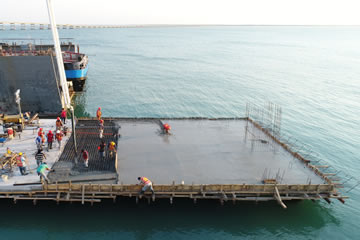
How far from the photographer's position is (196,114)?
139ft

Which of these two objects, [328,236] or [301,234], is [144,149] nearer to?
[301,234]

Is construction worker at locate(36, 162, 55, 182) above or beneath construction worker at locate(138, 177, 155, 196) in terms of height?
above

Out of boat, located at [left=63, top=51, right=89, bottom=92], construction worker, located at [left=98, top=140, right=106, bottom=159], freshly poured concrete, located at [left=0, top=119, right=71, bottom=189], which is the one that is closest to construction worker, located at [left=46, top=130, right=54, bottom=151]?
freshly poured concrete, located at [left=0, top=119, right=71, bottom=189]

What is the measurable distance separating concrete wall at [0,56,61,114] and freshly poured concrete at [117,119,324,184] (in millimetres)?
10357

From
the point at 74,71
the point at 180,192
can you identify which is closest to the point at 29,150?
the point at 180,192

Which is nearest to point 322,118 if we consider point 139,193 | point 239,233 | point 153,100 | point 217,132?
point 217,132

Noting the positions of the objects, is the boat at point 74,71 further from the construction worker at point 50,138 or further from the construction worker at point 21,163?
the construction worker at point 21,163

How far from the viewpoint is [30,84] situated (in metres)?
31.4

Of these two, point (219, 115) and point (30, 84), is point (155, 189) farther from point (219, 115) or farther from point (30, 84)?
point (219, 115)

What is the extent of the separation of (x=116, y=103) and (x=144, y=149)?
26113mm

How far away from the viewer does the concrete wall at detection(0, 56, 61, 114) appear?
3058 centimetres

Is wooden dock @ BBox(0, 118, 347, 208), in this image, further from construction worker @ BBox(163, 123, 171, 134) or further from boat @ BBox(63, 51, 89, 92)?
boat @ BBox(63, 51, 89, 92)

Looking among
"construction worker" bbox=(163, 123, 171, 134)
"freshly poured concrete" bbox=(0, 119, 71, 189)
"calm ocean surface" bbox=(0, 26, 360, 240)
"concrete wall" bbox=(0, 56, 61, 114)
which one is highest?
"concrete wall" bbox=(0, 56, 61, 114)

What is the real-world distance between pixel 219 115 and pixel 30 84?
83.5ft
